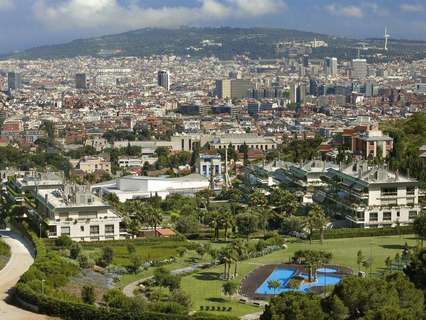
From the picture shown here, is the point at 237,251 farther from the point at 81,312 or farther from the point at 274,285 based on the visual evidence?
the point at 81,312

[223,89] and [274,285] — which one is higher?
[274,285]

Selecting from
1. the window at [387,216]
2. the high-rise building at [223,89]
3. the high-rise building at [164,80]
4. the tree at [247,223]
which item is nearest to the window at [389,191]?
the window at [387,216]

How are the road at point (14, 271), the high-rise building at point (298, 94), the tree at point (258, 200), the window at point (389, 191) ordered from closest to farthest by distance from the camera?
the road at point (14, 271) → the window at point (389, 191) → the tree at point (258, 200) → the high-rise building at point (298, 94)

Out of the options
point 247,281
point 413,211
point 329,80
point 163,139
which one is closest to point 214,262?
point 247,281

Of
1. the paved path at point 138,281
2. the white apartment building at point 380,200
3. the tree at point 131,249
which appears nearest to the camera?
the paved path at point 138,281

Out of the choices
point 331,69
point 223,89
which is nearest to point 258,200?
point 223,89

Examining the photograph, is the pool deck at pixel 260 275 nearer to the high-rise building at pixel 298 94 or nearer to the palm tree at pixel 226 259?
the palm tree at pixel 226 259
